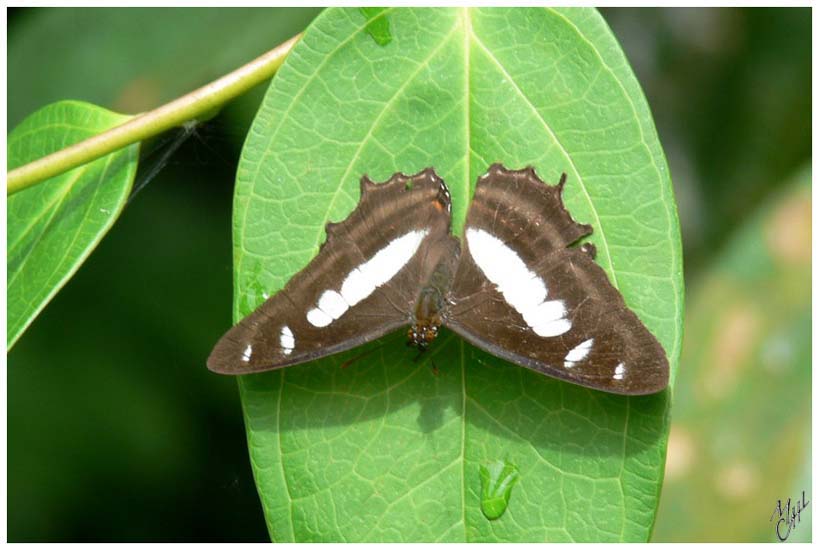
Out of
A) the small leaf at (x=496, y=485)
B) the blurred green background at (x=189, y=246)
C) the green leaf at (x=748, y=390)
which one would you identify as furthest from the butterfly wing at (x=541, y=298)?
the blurred green background at (x=189, y=246)

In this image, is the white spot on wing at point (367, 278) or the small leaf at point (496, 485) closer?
the small leaf at point (496, 485)

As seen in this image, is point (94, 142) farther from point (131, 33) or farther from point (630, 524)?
point (131, 33)

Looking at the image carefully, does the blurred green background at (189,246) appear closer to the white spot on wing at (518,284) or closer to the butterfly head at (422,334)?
the white spot on wing at (518,284)

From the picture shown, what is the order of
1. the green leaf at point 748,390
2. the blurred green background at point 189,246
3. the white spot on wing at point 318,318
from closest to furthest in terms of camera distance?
the white spot on wing at point 318,318
the green leaf at point 748,390
the blurred green background at point 189,246

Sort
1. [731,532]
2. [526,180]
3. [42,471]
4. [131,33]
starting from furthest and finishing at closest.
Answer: [42,471] < [131,33] < [731,532] < [526,180]

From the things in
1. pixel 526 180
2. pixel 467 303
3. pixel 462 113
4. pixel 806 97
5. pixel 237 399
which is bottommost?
pixel 237 399

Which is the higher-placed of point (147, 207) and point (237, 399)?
point (147, 207)
